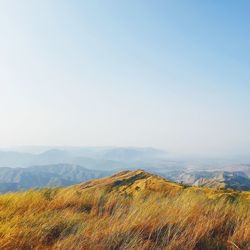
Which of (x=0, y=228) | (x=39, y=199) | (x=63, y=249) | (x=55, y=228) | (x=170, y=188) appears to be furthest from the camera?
(x=170, y=188)

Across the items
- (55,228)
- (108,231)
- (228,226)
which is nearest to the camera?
(108,231)

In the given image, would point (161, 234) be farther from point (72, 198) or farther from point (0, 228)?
point (72, 198)

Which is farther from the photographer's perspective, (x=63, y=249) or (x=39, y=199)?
(x=39, y=199)

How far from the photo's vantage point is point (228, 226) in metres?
7.52

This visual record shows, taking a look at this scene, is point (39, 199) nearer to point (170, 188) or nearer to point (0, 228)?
point (0, 228)

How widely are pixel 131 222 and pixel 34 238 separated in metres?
1.90

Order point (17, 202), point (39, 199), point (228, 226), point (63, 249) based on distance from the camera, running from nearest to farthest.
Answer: point (63, 249), point (228, 226), point (17, 202), point (39, 199)

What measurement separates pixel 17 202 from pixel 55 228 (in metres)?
2.38

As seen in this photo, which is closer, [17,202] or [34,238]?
[34,238]

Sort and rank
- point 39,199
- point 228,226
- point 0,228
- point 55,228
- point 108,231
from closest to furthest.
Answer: point 0,228 < point 108,231 < point 55,228 < point 228,226 < point 39,199

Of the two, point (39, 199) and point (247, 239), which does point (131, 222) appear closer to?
point (247, 239)

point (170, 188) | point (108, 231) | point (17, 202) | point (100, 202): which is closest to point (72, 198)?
point (100, 202)

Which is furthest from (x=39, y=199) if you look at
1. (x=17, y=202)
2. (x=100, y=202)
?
(x=100, y=202)

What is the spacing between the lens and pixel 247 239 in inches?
257
